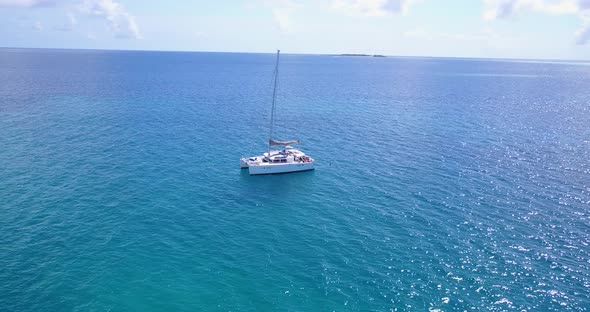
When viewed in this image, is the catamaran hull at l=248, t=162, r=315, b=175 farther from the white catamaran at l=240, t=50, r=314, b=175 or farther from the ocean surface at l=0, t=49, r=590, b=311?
the ocean surface at l=0, t=49, r=590, b=311

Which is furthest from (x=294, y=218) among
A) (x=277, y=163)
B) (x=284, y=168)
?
(x=277, y=163)

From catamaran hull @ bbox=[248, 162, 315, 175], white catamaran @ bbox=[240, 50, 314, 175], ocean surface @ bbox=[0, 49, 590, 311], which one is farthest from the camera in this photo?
catamaran hull @ bbox=[248, 162, 315, 175]

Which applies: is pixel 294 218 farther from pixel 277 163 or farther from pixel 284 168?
pixel 277 163

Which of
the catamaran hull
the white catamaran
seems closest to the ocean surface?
the catamaran hull

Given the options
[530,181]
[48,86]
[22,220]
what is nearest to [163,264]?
[22,220]

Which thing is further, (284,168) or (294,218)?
(284,168)

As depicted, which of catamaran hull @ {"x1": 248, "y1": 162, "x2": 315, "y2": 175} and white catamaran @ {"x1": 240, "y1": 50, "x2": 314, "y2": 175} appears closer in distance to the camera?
white catamaran @ {"x1": 240, "y1": 50, "x2": 314, "y2": 175}

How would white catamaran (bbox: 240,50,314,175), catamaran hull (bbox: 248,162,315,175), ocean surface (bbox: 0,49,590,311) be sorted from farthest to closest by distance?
catamaran hull (bbox: 248,162,315,175) → white catamaran (bbox: 240,50,314,175) → ocean surface (bbox: 0,49,590,311)

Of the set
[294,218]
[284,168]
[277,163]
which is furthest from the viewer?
[277,163]
